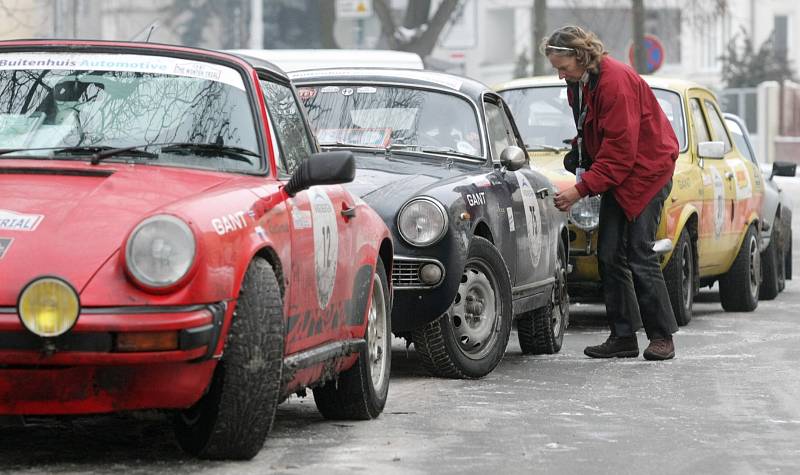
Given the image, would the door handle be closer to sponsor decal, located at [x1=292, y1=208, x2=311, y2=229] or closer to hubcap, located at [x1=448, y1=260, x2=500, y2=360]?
sponsor decal, located at [x1=292, y1=208, x2=311, y2=229]

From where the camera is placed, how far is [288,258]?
677cm

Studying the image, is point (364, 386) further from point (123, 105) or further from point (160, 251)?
point (160, 251)

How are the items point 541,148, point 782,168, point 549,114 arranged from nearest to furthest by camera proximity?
point 541,148 → point 549,114 → point 782,168

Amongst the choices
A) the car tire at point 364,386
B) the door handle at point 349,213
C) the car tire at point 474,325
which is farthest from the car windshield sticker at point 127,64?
the car tire at point 474,325

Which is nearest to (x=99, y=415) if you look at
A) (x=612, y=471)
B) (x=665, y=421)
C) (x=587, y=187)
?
(x=612, y=471)

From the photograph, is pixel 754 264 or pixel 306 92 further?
pixel 754 264

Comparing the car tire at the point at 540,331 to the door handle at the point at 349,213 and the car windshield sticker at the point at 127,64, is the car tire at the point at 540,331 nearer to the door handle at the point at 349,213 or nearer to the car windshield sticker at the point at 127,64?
the door handle at the point at 349,213

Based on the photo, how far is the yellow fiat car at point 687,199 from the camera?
13.0 m

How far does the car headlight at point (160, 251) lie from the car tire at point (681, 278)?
23.9 ft

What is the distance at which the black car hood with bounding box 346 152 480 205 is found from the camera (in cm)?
955

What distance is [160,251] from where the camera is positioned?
5.97 m

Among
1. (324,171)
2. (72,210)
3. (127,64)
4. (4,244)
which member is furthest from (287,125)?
(4,244)

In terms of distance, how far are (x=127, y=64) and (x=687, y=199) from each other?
268 inches

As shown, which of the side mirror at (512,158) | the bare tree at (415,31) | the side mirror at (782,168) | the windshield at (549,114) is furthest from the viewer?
the bare tree at (415,31)
